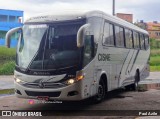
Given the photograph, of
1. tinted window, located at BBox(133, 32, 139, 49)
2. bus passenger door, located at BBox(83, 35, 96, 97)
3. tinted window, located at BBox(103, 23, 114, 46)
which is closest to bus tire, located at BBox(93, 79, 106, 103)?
bus passenger door, located at BBox(83, 35, 96, 97)

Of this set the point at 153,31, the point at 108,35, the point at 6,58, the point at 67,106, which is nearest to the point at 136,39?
the point at 108,35

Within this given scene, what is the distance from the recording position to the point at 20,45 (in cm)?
1115

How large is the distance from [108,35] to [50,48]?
3.22 meters

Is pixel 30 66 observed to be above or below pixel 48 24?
below

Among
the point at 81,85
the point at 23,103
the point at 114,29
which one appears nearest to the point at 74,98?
the point at 81,85

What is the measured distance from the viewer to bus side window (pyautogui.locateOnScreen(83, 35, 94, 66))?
35.4ft

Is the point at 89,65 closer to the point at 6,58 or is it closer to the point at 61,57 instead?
the point at 61,57

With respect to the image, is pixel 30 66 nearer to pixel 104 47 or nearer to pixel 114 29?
pixel 104 47

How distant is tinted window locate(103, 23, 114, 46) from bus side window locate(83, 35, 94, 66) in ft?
4.55

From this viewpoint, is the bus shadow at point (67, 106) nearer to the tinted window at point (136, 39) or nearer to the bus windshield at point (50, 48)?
the bus windshield at point (50, 48)

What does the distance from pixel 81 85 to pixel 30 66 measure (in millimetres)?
1672

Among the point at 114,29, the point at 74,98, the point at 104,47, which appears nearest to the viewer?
the point at 74,98

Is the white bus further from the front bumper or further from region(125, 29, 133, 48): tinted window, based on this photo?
region(125, 29, 133, 48): tinted window

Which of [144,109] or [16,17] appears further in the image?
[16,17]
